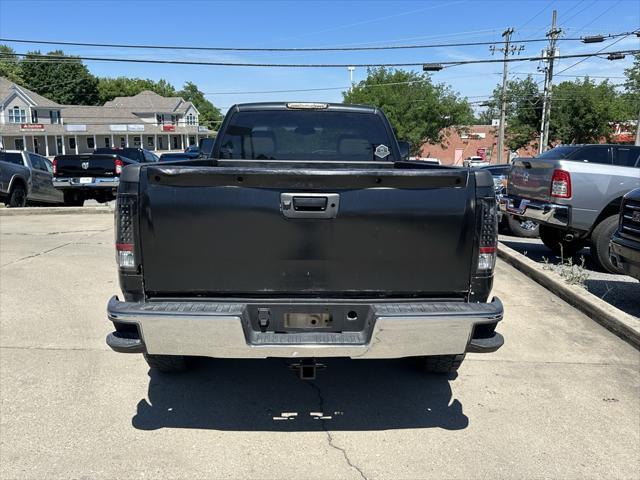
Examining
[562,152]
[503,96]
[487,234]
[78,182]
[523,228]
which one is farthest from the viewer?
[503,96]

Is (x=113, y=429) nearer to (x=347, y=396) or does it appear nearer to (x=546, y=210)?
(x=347, y=396)

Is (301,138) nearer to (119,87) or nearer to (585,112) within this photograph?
(585,112)

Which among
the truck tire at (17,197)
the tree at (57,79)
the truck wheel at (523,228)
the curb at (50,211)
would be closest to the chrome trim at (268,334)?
the truck wheel at (523,228)

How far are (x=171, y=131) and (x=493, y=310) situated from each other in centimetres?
7578

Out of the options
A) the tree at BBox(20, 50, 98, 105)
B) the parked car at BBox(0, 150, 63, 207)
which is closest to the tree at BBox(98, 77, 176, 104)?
the tree at BBox(20, 50, 98, 105)

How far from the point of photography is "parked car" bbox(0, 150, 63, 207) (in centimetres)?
1402

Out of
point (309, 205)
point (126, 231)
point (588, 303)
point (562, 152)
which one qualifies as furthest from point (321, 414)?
point (562, 152)

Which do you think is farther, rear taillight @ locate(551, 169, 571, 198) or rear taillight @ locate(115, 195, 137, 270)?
rear taillight @ locate(551, 169, 571, 198)

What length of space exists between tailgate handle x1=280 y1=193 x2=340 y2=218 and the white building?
64.6 meters

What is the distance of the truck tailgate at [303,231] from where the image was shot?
295 centimetres

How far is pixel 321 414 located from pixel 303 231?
1446 mm

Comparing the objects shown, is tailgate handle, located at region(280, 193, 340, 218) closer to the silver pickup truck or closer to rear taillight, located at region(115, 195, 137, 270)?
rear taillight, located at region(115, 195, 137, 270)

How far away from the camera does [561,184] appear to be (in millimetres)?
8023

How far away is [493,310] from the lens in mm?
3021
